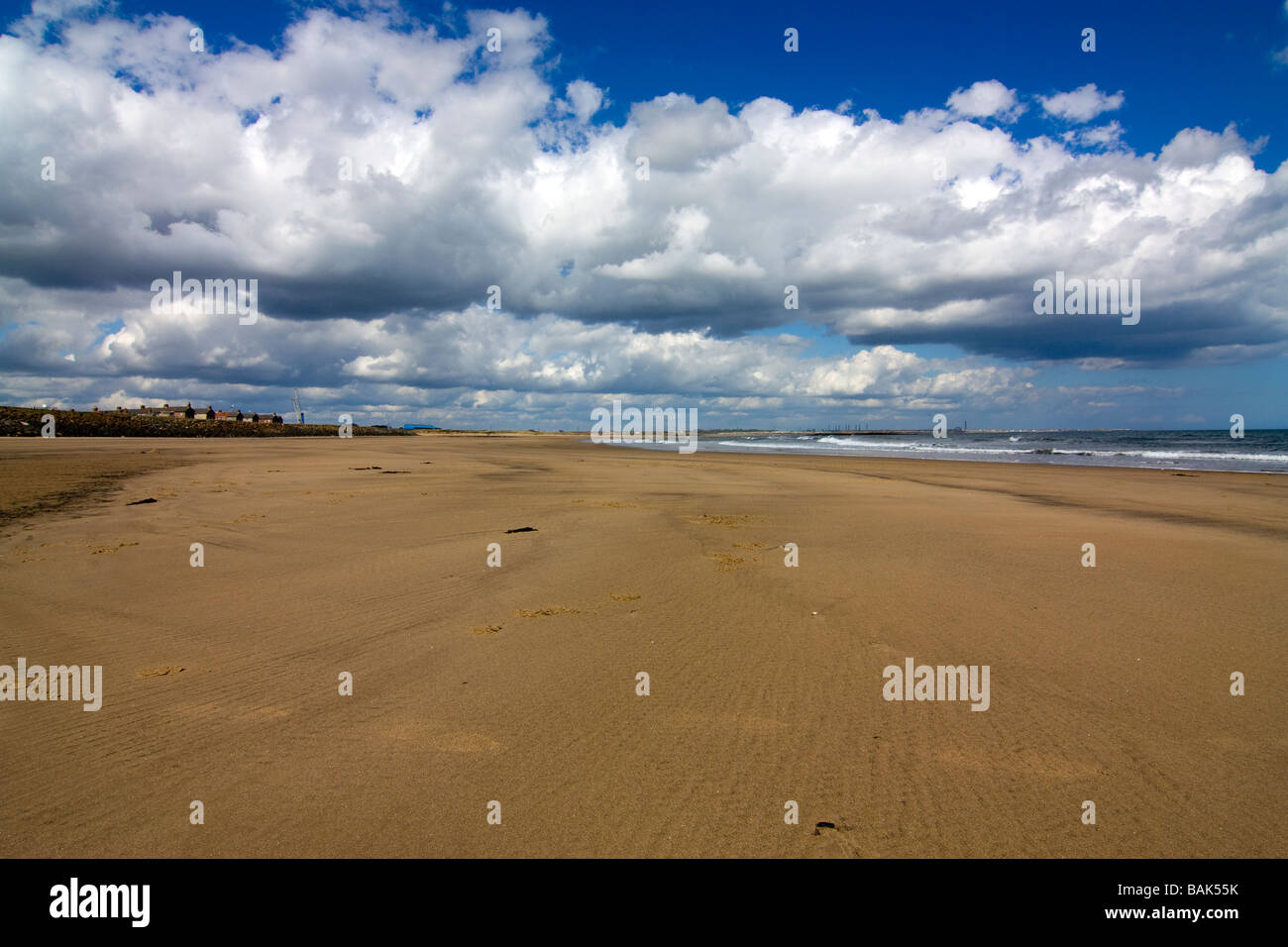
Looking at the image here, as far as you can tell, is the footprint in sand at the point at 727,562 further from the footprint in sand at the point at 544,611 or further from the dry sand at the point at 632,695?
the footprint in sand at the point at 544,611

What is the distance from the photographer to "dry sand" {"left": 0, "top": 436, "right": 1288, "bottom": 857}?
358 centimetres

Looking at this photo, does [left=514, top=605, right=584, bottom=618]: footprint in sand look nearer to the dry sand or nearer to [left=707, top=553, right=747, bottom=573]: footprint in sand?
A: the dry sand

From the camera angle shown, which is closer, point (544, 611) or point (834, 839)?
point (834, 839)

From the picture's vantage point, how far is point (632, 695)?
5227mm

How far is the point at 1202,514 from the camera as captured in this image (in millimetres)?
15672

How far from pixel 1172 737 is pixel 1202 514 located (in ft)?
49.1

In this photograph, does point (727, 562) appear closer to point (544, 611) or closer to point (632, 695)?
point (544, 611)

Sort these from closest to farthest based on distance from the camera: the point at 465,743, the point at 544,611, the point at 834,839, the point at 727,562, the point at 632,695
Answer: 1. the point at 834,839
2. the point at 465,743
3. the point at 632,695
4. the point at 544,611
5. the point at 727,562

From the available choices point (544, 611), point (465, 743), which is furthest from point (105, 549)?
point (465, 743)

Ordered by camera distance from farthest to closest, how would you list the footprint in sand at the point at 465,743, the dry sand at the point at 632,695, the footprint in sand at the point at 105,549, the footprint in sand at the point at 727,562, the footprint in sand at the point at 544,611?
the footprint in sand at the point at 105,549
the footprint in sand at the point at 727,562
the footprint in sand at the point at 544,611
the footprint in sand at the point at 465,743
the dry sand at the point at 632,695

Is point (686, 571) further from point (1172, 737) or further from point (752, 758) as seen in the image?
point (1172, 737)

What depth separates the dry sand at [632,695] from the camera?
3582 mm

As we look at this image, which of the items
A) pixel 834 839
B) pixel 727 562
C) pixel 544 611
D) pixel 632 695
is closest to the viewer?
pixel 834 839

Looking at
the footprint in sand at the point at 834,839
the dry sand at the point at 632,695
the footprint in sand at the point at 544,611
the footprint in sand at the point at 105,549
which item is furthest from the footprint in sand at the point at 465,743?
the footprint in sand at the point at 105,549
